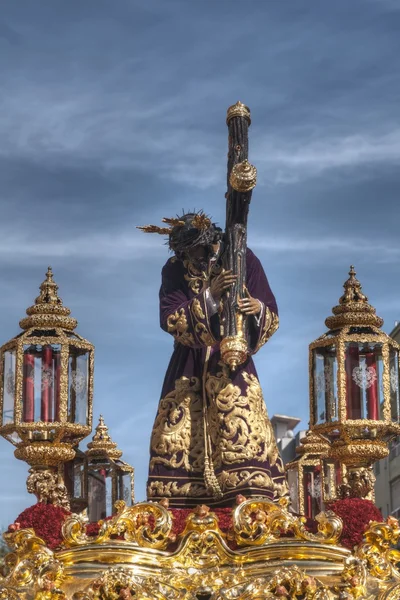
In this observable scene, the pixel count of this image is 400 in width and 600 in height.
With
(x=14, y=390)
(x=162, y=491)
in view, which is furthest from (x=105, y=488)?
(x=162, y=491)

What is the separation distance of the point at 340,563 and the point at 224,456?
1112 mm

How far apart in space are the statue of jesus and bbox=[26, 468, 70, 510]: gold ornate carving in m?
0.66

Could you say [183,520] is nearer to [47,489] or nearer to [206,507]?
[206,507]

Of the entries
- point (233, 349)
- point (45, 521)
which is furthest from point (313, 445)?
point (45, 521)

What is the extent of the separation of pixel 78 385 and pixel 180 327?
4.42ft

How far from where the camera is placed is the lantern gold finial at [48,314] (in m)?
9.95

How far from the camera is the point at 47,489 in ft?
29.9

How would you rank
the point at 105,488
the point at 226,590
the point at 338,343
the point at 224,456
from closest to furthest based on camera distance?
the point at 226,590 < the point at 224,456 < the point at 338,343 < the point at 105,488

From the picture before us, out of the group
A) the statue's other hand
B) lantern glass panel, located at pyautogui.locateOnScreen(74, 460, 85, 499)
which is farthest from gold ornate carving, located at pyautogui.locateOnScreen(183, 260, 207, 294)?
lantern glass panel, located at pyautogui.locateOnScreen(74, 460, 85, 499)

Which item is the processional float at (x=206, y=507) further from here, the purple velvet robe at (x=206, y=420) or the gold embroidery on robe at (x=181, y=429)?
the gold embroidery on robe at (x=181, y=429)

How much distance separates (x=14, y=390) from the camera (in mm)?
9680

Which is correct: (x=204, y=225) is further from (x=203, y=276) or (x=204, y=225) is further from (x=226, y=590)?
(x=226, y=590)

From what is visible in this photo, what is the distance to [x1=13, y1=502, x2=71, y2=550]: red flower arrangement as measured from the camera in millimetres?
8320

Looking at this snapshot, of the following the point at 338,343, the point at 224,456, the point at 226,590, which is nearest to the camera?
the point at 226,590
